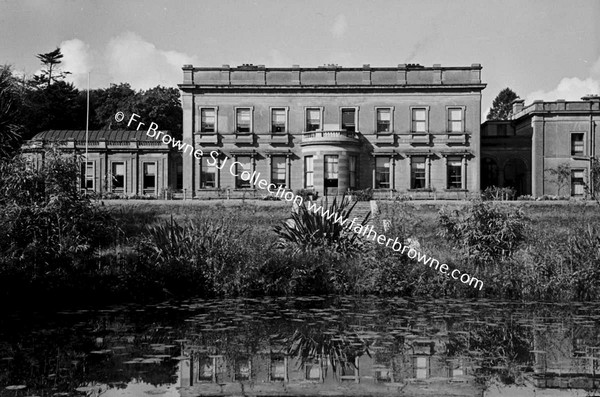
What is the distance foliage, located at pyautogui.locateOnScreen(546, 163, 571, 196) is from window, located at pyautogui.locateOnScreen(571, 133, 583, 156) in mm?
1322

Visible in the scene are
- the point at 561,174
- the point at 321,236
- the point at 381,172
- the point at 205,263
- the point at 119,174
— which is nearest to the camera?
the point at 205,263

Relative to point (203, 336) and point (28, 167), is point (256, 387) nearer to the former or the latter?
point (203, 336)

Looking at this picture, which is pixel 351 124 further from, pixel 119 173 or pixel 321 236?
pixel 321 236

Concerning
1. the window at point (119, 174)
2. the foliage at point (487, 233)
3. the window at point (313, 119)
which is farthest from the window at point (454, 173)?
the foliage at point (487, 233)

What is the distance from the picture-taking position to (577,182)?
46.4m

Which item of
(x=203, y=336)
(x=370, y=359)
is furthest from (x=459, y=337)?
(x=203, y=336)

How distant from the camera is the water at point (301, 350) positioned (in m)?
8.59

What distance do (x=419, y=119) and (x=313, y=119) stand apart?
6846 mm

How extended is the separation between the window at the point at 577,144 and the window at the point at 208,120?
2377cm

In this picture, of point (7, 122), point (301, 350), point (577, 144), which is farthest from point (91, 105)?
point (301, 350)

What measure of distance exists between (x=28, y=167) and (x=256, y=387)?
11535 mm

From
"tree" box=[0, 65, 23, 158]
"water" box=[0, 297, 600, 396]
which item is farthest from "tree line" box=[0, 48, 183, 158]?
"water" box=[0, 297, 600, 396]

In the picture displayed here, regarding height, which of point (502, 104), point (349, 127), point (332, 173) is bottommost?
point (332, 173)

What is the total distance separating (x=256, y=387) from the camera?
852cm
